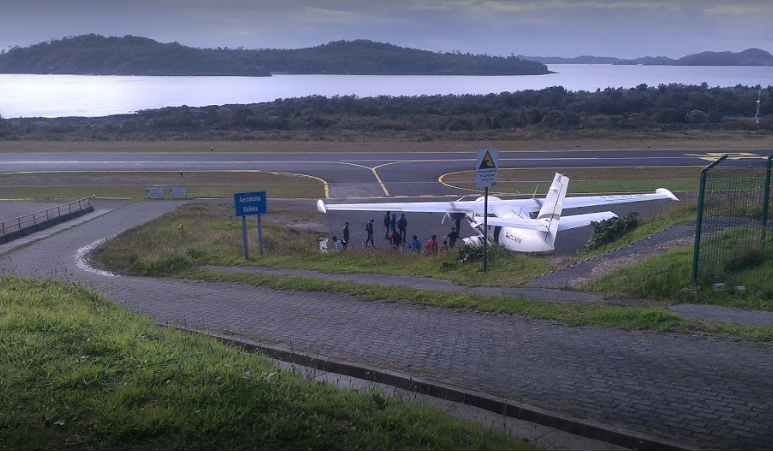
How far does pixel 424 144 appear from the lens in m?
61.8

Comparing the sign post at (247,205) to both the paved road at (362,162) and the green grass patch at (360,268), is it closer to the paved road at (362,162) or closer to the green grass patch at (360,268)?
the green grass patch at (360,268)

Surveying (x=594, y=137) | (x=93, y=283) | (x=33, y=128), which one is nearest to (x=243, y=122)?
(x=33, y=128)

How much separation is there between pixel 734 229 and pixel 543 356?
6.28 metres

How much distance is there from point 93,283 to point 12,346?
9.79 meters

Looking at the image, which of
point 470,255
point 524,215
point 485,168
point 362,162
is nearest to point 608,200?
point 524,215

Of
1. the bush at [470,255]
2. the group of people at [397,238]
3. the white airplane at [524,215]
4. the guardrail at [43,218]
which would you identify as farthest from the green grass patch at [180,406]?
the guardrail at [43,218]

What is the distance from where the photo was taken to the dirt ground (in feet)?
189

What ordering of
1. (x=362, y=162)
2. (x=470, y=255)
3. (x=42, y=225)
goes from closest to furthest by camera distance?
(x=470, y=255) → (x=42, y=225) → (x=362, y=162)

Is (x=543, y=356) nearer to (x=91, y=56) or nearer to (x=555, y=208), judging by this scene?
(x=555, y=208)

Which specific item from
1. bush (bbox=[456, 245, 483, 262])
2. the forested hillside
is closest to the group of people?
bush (bbox=[456, 245, 483, 262])

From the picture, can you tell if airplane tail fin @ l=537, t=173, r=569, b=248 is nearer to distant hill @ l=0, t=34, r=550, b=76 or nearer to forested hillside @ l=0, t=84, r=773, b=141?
distant hill @ l=0, t=34, r=550, b=76

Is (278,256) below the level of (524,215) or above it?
below

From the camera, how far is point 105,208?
35.8 meters

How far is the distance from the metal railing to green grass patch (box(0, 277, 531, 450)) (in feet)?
75.2
